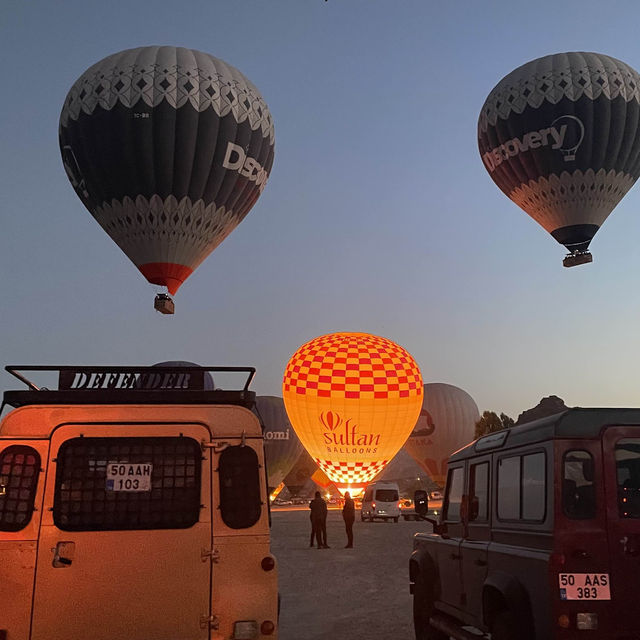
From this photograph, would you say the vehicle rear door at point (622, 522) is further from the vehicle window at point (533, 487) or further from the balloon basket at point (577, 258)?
the balloon basket at point (577, 258)

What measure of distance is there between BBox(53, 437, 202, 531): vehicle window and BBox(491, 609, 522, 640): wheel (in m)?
2.51

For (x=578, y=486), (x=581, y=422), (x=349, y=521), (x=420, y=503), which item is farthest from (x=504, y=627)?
(x=349, y=521)

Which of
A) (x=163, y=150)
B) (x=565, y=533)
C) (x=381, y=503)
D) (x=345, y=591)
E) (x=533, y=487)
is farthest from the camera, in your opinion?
(x=381, y=503)

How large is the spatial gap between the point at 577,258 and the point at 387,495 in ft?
48.0

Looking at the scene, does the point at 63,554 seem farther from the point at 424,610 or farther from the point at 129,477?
the point at 424,610

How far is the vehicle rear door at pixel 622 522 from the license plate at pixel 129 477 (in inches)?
131

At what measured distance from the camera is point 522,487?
623 cm

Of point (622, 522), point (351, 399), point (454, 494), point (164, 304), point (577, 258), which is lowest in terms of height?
point (622, 522)

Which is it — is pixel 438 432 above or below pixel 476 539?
above

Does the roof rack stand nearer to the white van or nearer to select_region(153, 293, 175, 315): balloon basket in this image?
select_region(153, 293, 175, 315): balloon basket

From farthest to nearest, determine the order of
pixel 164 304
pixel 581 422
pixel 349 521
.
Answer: pixel 164 304, pixel 349 521, pixel 581 422

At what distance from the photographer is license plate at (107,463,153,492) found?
568 cm

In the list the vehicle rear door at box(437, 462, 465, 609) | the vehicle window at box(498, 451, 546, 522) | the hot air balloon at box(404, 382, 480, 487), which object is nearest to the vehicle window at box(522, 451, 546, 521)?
the vehicle window at box(498, 451, 546, 522)

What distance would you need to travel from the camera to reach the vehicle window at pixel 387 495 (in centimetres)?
3834
